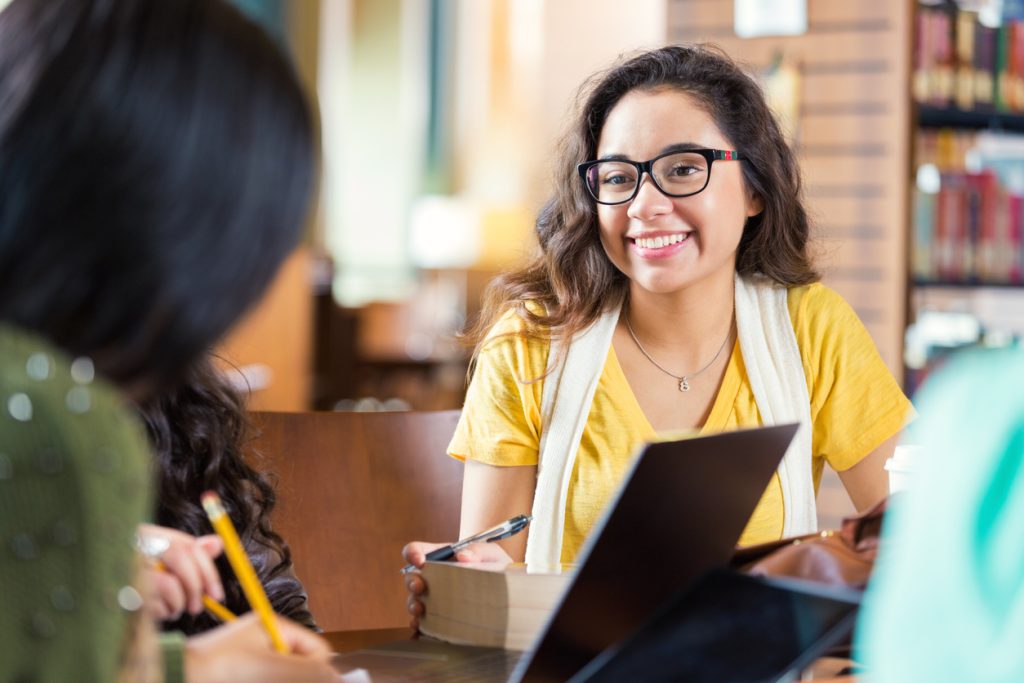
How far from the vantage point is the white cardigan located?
1760 mm

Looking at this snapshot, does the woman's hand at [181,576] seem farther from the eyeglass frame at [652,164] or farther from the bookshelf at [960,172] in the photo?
the bookshelf at [960,172]

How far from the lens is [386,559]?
178cm

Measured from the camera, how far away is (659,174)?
69.7 inches

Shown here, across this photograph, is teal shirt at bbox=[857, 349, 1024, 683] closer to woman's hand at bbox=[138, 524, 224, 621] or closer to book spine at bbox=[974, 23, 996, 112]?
woman's hand at bbox=[138, 524, 224, 621]

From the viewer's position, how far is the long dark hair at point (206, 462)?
4.75 feet

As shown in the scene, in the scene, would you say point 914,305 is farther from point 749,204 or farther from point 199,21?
point 199,21

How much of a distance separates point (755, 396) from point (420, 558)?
2.26 ft

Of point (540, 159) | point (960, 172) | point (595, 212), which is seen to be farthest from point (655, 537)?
point (540, 159)

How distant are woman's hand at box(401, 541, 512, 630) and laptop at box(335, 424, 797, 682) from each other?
11 centimetres

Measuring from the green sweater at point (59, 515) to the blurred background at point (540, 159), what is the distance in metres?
0.18

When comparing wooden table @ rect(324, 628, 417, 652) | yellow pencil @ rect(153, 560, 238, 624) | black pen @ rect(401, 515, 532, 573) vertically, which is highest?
yellow pencil @ rect(153, 560, 238, 624)

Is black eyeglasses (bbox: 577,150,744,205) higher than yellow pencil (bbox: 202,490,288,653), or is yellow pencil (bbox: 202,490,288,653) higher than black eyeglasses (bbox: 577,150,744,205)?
black eyeglasses (bbox: 577,150,744,205)

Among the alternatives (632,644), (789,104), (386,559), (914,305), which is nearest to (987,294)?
(914,305)

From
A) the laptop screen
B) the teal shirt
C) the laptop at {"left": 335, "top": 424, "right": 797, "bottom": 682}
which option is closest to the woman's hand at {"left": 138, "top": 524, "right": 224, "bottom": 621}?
the laptop at {"left": 335, "top": 424, "right": 797, "bottom": 682}
